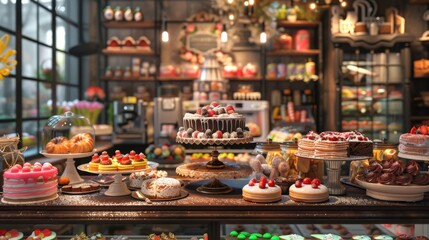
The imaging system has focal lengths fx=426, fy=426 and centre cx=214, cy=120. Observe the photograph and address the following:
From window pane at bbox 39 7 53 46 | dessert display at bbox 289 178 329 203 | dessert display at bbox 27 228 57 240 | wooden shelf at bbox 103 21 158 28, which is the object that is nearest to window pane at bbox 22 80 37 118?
window pane at bbox 39 7 53 46

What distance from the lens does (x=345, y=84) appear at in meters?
6.71

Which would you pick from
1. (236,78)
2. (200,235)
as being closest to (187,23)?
(236,78)

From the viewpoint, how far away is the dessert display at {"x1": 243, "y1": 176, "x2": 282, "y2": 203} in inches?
87.5

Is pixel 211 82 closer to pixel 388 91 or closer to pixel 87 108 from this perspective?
pixel 87 108

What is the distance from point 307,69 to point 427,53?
194 centimetres

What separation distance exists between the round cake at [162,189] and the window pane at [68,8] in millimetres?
4948

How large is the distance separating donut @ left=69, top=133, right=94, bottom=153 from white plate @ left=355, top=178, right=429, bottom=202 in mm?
1699

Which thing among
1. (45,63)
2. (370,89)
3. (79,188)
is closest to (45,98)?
(45,63)

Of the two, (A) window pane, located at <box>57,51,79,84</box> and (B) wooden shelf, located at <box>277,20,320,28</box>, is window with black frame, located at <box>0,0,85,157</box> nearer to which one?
(A) window pane, located at <box>57,51,79,84</box>

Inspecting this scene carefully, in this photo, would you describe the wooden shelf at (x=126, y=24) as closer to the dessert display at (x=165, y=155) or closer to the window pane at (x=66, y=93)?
the window pane at (x=66, y=93)

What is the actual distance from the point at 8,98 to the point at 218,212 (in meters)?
3.72

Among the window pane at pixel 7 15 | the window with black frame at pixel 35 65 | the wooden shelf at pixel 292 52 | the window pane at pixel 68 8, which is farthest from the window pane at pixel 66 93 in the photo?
the wooden shelf at pixel 292 52

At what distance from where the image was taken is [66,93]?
7.02 m

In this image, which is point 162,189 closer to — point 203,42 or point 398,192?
point 398,192
